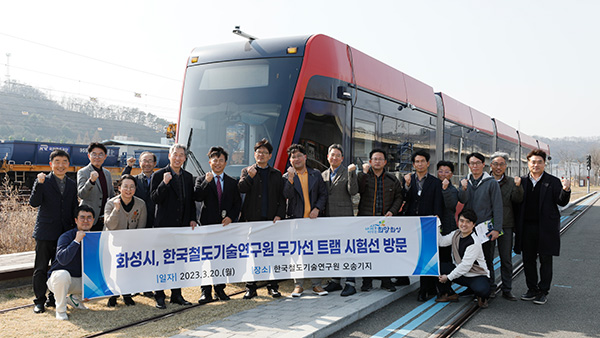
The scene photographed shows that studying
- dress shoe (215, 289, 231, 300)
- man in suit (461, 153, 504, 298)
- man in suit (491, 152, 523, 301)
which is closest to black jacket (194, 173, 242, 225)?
dress shoe (215, 289, 231, 300)

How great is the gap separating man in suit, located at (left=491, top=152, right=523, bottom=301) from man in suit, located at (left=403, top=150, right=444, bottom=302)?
34.2 inches

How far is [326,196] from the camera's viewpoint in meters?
6.49

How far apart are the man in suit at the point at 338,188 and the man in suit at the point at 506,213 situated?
1.98 m

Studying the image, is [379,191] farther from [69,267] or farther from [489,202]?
[69,267]

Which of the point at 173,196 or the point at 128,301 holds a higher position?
the point at 173,196

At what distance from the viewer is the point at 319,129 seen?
300 inches

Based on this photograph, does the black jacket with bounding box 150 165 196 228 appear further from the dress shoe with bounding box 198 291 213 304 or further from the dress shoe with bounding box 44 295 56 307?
the dress shoe with bounding box 44 295 56 307

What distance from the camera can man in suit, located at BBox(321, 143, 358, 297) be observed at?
6422 mm

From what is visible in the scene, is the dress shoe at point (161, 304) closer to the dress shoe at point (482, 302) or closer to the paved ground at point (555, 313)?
the paved ground at point (555, 313)

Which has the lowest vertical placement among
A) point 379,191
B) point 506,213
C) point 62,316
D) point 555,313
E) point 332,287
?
point 62,316

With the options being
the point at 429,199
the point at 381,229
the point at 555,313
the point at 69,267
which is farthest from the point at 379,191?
the point at 69,267

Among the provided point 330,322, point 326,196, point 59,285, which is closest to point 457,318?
point 330,322

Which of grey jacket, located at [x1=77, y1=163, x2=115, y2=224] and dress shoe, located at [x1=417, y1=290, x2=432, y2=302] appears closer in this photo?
grey jacket, located at [x1=77, y1=163, x2=115, y2=224]

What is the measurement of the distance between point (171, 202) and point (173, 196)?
0.28 ft
